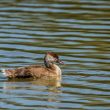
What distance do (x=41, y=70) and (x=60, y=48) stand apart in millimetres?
2278

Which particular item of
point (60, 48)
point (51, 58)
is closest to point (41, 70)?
point (51, 58)

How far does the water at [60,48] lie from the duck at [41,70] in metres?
0.18

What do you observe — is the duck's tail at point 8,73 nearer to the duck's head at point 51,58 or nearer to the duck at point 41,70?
the duck at point 41,70

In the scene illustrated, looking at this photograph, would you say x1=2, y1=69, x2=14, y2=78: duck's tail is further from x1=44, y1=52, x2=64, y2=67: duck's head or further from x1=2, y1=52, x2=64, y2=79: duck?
x1=44, y1=52, x2=64, y2=67: duck's head

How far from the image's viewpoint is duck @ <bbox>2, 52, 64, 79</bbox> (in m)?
15.9

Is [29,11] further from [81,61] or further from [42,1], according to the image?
[81,61]

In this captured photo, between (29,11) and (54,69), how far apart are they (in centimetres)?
655

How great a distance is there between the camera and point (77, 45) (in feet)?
61.1

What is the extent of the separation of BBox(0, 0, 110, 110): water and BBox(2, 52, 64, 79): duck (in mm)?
181

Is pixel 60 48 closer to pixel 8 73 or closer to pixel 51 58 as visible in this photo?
pixel 51 58

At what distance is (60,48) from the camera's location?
60.3ft

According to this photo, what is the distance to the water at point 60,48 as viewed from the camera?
1384cm

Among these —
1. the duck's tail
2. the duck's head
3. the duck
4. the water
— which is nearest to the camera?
the water

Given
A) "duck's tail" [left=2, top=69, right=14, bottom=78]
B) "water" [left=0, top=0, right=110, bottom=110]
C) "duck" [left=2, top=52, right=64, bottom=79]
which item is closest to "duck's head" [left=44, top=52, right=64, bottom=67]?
"duck" [left=2, top=52, right=64, bottom=79]
